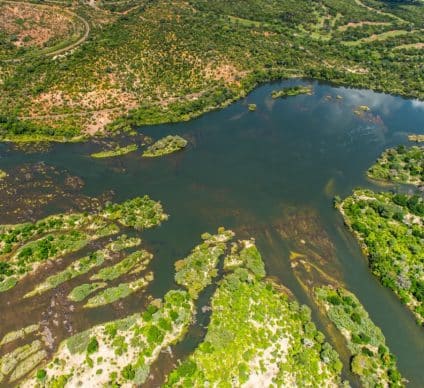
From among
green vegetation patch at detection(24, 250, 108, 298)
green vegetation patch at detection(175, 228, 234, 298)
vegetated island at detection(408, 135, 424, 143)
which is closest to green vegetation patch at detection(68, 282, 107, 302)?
green vegetation patch at detection(24, 250, 108, 298)

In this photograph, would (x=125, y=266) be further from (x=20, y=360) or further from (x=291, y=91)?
(x=291, y=91)

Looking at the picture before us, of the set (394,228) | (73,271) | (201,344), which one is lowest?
(73,271)

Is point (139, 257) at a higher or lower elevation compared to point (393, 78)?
lower

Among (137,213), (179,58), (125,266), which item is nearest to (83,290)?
(125,266)

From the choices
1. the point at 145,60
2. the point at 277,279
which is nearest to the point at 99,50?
the point at 145,60

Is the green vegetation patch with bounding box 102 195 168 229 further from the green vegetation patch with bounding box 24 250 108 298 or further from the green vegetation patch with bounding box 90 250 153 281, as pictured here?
the green vegetation patch with bounding box 24 250 108 298

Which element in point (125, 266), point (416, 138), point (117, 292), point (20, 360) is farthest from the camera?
point (416, 138)

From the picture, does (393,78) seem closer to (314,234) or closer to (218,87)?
(218,87)

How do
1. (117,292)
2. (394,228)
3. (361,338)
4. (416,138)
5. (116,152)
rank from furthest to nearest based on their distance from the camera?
(416,138)
(116,152)
(394,228)
(117,292)
(361,338)
